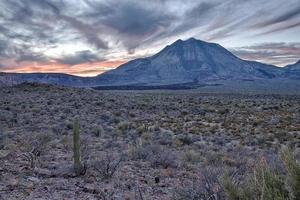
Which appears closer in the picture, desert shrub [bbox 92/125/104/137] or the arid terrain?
the arid terrain

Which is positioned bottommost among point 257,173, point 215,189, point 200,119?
point 200,119

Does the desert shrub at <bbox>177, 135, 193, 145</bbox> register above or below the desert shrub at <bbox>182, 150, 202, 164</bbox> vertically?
below

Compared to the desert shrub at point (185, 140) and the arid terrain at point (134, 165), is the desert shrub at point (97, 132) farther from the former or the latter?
the desert shrub at point (185, 140)

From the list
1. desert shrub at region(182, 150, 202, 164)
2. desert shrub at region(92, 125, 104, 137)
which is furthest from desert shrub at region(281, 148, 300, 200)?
desert shrub at region(92, 125, 104, 137)

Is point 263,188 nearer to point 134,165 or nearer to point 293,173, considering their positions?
point 293,173

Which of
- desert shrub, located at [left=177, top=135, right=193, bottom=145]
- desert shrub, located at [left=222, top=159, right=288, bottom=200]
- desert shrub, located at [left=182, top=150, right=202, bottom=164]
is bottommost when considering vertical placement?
desert shrub, located at [left=177, top=135, right=193, bottom=145]

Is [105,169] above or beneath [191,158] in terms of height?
above

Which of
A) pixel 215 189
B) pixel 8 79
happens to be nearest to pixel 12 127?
pixel 215 189

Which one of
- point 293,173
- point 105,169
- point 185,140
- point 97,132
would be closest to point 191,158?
point 105,169

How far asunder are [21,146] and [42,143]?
981mm

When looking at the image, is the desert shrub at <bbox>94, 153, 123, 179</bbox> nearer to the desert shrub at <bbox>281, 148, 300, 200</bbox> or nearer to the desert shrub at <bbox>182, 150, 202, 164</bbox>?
the desert shrub at <bbox>182, 150, 202, 164</bbox>

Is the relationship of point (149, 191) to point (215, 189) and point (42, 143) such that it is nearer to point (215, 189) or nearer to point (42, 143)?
point (215, 189)

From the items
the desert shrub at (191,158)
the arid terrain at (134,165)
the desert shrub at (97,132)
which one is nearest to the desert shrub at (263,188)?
the arid terrain at (134,165)

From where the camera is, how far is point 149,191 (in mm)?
8766
